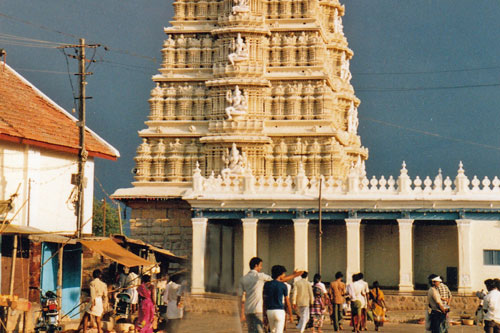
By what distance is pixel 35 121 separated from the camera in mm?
27375

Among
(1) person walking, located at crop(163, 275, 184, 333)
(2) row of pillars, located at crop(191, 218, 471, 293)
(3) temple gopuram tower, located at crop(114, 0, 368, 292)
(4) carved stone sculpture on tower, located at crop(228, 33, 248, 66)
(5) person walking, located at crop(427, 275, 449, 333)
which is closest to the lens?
(5) person walking, located at crop(427, 275, 449, 333)

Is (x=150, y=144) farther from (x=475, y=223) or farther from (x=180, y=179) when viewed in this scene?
(x=475, y=223)

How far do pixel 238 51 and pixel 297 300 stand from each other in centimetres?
2464

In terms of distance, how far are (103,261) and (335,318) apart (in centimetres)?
1074

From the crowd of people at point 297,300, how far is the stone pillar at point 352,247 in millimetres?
4613

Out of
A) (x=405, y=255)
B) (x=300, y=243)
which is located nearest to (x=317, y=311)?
(x=405, y=255)

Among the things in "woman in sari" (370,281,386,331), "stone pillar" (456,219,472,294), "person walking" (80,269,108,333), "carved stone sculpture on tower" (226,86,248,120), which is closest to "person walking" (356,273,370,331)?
"woman in sari" (370,281,386,331)

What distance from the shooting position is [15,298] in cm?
2017

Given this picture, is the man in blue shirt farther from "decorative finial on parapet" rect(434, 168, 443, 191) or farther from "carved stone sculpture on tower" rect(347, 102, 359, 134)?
"carved stone sculpture on tower" rect(347, 102, 359, 134)

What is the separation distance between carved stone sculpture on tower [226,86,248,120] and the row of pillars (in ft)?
26.5

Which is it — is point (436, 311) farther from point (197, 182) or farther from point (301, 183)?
point (197, 182)

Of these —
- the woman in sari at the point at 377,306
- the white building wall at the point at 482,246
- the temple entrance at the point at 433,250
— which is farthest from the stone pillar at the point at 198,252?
the woman in sari at the point at 377,306

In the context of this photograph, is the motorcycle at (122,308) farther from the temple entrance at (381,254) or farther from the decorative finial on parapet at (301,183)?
the temple entrance at (381,254)

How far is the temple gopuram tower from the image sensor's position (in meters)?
43.1
